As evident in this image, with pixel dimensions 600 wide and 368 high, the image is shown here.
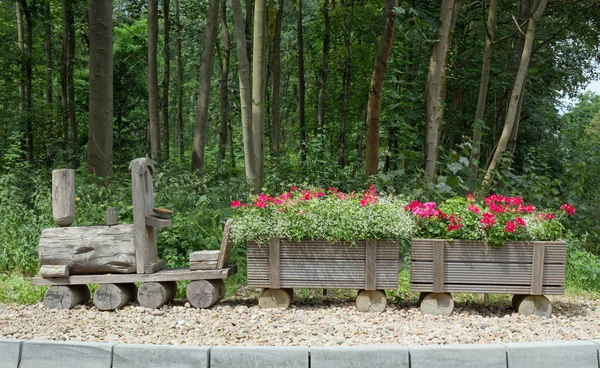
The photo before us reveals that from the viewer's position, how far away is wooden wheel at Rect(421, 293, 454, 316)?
6.40m

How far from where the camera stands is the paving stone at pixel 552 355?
4.70 m

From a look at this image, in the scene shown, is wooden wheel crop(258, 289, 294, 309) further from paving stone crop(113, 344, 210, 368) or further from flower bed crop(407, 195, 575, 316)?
paving stone crop(113, 344, 210, 368)

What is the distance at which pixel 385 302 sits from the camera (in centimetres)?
646

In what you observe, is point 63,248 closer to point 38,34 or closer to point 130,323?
point 130,323

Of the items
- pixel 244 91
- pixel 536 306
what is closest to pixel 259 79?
pixel 244 91

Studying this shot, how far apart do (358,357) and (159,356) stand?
1.50m

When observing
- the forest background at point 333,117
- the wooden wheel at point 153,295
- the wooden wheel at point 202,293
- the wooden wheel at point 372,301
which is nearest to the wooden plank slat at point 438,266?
the wooden wheel at point 372,301

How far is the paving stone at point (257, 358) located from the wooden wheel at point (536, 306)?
9.40ft

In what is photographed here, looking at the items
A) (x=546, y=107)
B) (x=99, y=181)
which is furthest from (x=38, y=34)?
(x=546, y=107)

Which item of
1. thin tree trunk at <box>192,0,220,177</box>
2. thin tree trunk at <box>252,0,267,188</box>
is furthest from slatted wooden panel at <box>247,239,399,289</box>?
thin tree trunk at <box>192,0,220,177</box>

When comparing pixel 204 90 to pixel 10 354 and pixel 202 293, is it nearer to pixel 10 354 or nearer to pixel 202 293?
pixel 202 293

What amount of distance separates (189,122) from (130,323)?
126 ft

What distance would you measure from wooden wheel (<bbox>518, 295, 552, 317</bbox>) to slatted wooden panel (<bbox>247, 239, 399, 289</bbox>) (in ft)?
4.43

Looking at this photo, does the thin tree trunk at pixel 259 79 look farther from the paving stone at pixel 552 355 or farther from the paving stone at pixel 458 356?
the paving stone at pixel 552 355
